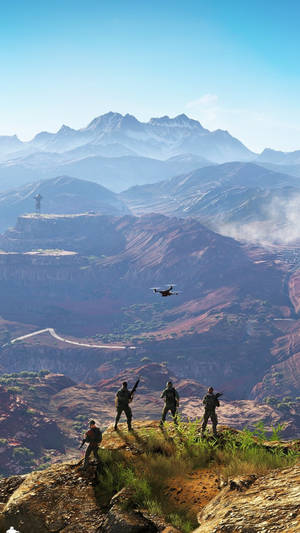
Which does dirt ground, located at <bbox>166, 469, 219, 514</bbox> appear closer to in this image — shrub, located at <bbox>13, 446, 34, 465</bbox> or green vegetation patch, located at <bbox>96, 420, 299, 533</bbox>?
green vegetation patch, located at <bbox>96, 420, 299, 533</bbox>

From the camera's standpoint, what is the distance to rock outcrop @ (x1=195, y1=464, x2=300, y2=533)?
7070 millimetres

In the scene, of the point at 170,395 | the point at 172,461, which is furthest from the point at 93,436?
the point at 170,395

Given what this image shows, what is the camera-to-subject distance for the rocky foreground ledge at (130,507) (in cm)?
745

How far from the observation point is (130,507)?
9766mm

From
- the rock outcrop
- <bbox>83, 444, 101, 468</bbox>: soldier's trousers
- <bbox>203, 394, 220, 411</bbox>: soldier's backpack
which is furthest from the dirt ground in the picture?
<bbox>203, 394, 220, 411</bbox>: soldier's backpack

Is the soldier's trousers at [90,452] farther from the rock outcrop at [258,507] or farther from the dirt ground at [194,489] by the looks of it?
the rock outcrop at [258,507]

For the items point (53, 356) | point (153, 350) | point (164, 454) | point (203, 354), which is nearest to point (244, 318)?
point (203, 354)

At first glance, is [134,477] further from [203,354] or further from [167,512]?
[203,354]

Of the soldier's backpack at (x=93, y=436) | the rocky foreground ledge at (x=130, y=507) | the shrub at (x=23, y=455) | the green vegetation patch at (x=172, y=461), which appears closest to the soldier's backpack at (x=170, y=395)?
the green vegetation patch at (x=172, y=461)

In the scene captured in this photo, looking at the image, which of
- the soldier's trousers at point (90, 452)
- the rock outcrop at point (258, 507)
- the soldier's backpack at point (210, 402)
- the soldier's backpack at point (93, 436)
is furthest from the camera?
the soldier's backpack at point (210, 402)

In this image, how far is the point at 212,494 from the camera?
10992 millimetres

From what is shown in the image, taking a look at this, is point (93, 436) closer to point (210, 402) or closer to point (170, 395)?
point (170, 395)

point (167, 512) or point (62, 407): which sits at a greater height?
point (167, 512)

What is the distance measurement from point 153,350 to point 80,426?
72.1m
